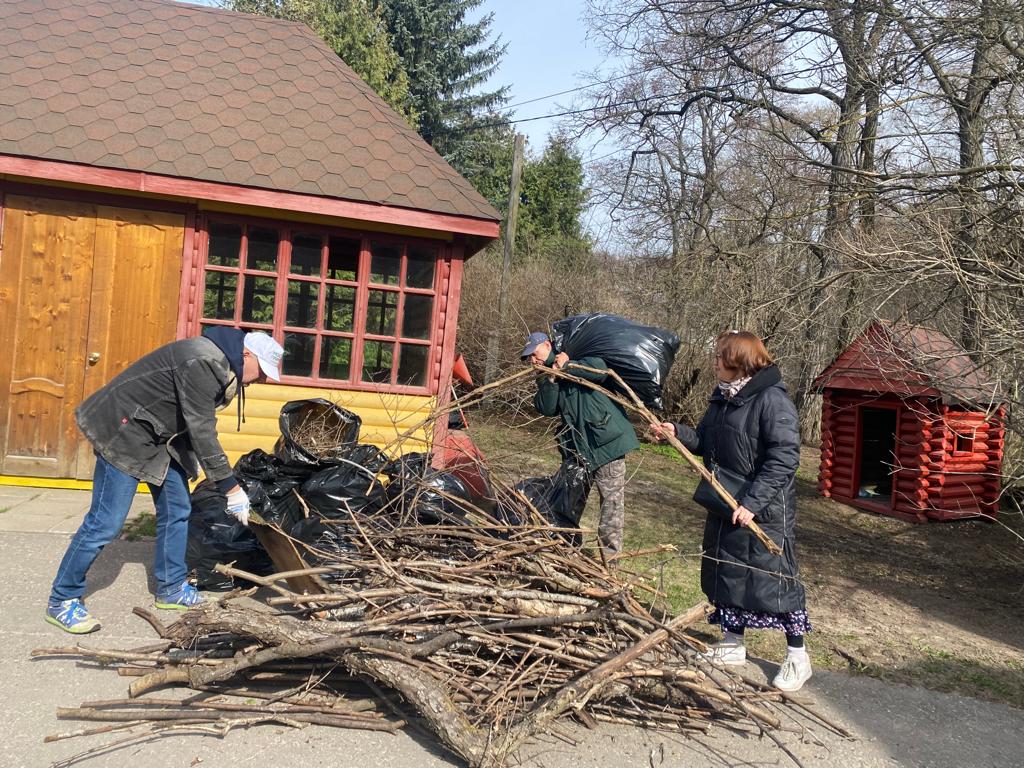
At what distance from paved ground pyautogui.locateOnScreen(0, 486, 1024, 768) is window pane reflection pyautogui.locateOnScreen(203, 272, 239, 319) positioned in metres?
3.03

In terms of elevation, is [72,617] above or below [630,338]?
below

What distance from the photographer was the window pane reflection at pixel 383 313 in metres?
7.39

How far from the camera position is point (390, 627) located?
11.0 ft

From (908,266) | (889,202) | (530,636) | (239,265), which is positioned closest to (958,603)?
(908,266)

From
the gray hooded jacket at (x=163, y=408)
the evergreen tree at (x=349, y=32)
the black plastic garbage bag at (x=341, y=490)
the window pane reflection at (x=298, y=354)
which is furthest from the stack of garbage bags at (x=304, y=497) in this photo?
the evergreen tree at (x=349, y=32)

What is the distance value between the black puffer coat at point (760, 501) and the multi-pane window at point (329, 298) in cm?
389

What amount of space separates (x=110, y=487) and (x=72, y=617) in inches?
26.6

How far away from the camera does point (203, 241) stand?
710 centimetres

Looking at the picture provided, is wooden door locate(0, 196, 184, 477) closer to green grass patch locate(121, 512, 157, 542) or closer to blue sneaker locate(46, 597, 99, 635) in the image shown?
green grass patch locate(121, 512, 157, 542)

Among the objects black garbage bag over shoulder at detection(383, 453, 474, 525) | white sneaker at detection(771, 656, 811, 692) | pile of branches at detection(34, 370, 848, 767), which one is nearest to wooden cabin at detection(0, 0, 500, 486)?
black garbage bag over shoulder at detection(383, 453, 474, 525)

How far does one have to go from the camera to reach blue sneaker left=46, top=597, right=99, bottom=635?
4.04 meters

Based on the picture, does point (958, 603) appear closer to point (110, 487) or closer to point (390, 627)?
point (390, 627)

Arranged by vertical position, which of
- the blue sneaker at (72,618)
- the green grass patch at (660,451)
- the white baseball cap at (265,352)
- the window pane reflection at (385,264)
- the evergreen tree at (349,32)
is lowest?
the blue sneaker at (72,618)

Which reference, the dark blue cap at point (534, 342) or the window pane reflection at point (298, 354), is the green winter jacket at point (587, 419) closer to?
the dark blue cap at point (534, 342)
